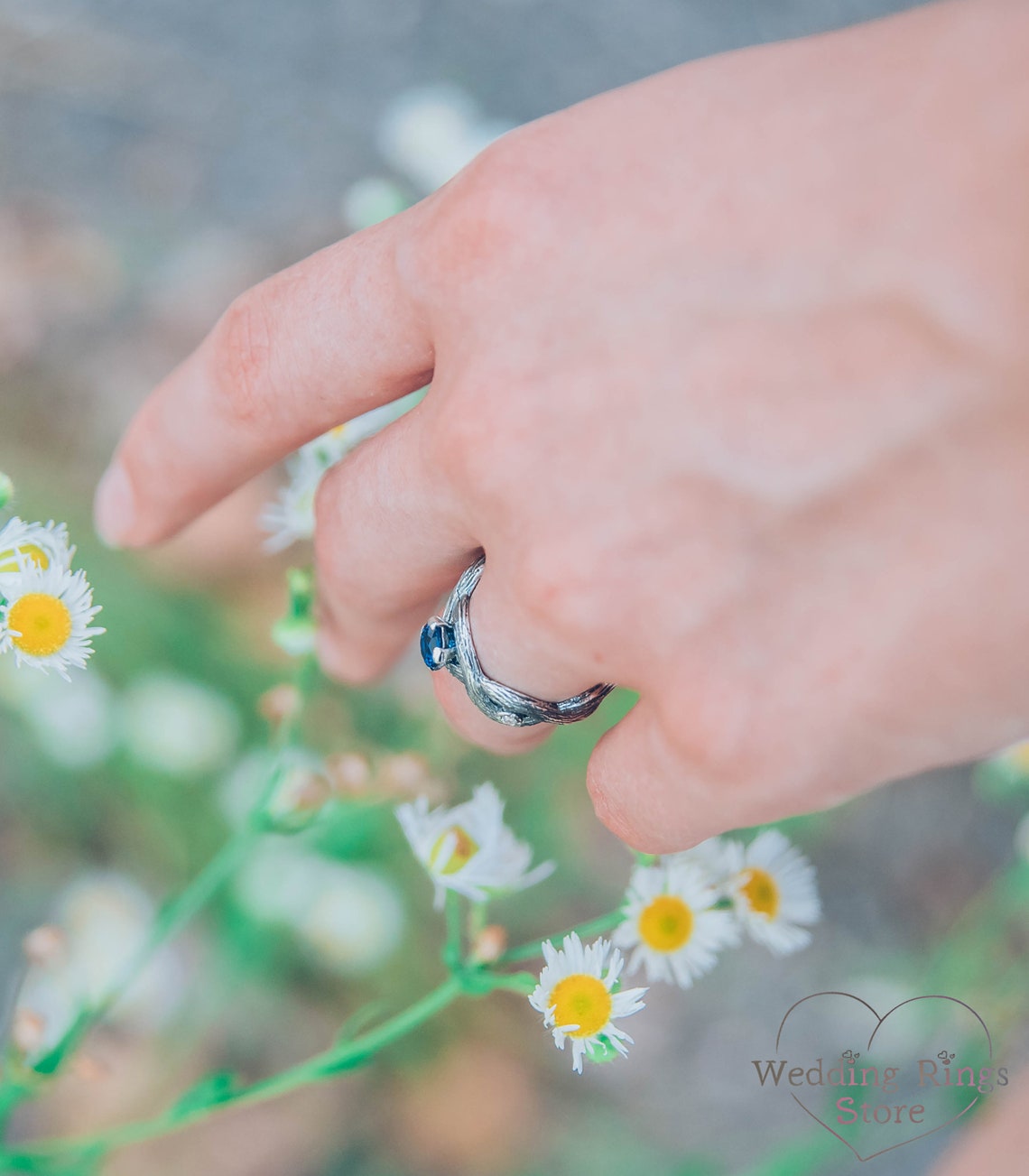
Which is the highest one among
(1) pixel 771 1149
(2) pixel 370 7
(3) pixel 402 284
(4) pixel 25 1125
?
(2) pixel 370 7

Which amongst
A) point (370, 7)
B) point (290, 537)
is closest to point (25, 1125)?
point (290, 537)

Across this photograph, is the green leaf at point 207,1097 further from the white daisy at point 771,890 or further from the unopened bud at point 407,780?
the white daisy at point 771,890

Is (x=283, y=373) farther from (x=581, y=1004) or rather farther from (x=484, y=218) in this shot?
(x=581, y=1004)

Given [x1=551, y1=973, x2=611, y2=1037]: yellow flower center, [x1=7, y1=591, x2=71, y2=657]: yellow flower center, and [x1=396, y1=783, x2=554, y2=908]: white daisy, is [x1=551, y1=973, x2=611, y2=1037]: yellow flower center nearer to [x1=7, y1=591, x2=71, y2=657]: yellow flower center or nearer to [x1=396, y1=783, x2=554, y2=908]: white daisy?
[x1=396, y1=783, x2=554, y2=908]: white daisy

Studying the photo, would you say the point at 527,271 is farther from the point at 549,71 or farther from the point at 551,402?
the point at 549,71

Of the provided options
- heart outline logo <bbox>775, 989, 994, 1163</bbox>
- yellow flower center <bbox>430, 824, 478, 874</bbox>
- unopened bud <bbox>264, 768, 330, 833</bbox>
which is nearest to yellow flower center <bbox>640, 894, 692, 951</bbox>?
yellow flower center <bbox>430, 824, 478, 874</bbox>

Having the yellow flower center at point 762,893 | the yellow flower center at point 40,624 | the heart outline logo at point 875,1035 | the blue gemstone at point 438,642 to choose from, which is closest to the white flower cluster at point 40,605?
the yellow flower center at point 40,624
